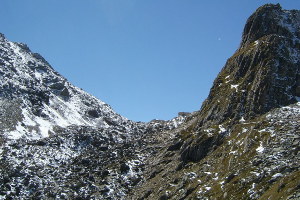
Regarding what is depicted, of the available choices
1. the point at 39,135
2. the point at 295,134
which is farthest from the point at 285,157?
the point at 39,135

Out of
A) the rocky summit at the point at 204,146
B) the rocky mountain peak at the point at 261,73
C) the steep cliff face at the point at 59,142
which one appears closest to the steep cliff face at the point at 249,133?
the rocky mountain peak at the point at 261,73

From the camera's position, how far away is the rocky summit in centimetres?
5388

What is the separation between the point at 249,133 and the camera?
6331 cm

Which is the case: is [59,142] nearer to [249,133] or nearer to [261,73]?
[261,73]

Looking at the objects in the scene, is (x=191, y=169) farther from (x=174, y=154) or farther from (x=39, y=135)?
(x=39, y=135)

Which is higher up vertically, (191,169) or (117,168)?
(117,168)

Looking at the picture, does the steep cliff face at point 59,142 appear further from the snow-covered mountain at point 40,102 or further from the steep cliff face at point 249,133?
the steep cliff face at point 249,133

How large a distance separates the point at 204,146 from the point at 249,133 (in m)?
10.8

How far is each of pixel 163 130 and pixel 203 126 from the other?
4601cm

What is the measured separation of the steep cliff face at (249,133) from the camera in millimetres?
50094

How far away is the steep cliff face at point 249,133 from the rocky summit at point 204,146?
21cm

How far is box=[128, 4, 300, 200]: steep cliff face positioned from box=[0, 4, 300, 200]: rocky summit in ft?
0.69

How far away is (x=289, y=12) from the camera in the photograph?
100812 mm

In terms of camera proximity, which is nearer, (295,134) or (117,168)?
(295,134)
